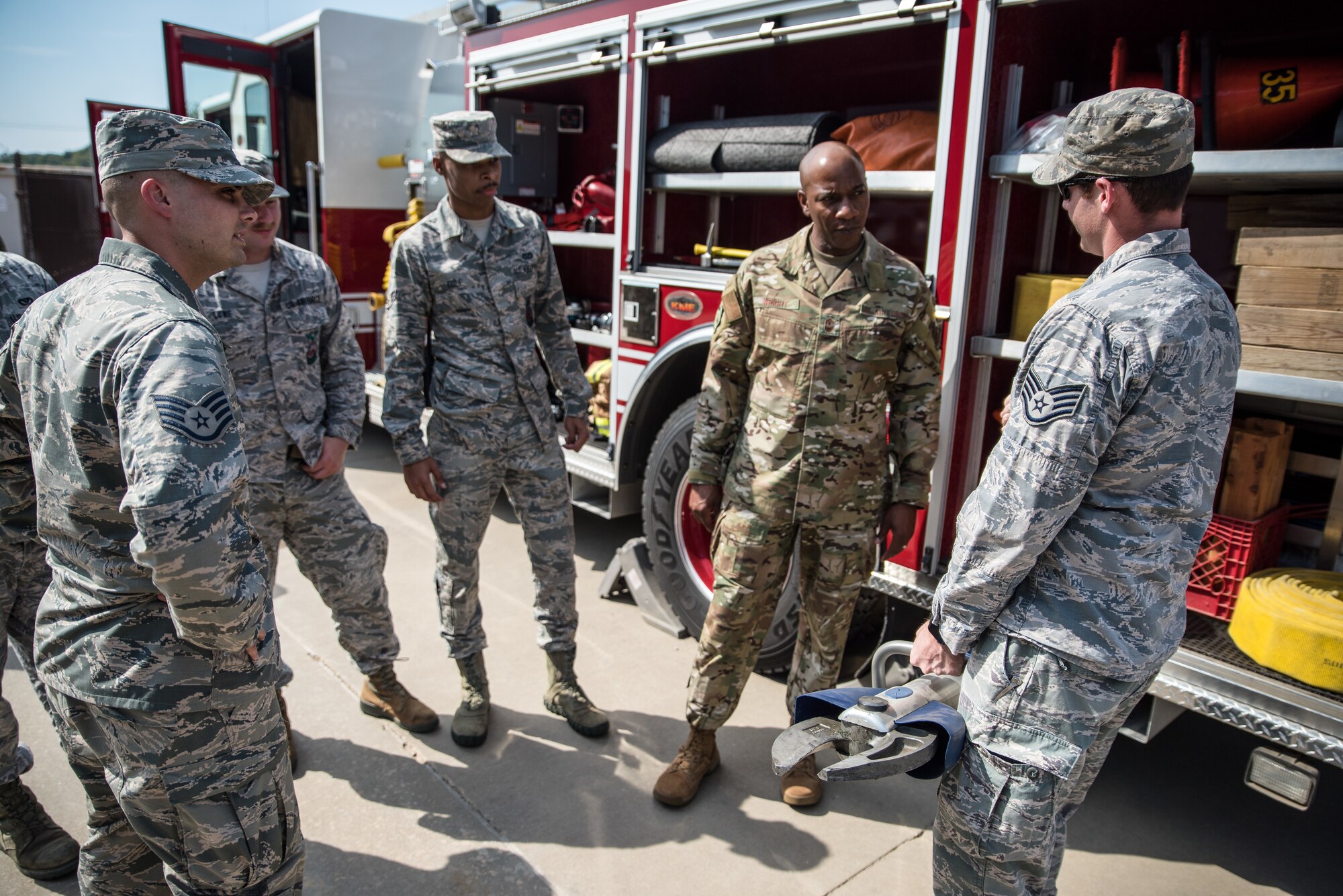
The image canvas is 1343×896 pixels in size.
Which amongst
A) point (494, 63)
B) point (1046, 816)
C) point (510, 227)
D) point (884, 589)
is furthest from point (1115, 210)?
point (494, 63)

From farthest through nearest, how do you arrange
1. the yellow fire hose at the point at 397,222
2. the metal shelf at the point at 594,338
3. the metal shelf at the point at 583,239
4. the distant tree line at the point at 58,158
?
1. the distant tree line at the point at 58,158
2. the yellow fire hose at the point at 397,222
3. the metal shelf at the point at 594,338
4. the metal shelf at the point at 583,239

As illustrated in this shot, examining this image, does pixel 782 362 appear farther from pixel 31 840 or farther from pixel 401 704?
pixel 31 840

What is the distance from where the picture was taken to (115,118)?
1487 mm

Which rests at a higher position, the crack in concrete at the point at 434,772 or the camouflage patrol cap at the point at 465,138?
the camouflage patrol cap at the point at 465,138

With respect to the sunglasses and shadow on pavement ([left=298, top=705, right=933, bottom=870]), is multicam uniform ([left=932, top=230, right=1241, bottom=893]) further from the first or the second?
shadow on pavement ([left=298, top=705, right=933, bottom=870])

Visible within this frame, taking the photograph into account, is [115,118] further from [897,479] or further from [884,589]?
[884,589]

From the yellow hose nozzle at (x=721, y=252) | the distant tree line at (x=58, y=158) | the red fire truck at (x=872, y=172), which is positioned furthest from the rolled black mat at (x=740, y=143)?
the distant tree line at (x=58, y=158)

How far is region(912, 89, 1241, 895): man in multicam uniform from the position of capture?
1.44 meters

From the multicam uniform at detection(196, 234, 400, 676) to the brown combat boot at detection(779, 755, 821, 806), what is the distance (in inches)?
52.7

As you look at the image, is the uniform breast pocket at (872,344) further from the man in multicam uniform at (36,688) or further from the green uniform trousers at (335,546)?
the man in multicam uniform at (36,688)

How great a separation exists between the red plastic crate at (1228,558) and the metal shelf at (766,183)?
1.30 meters

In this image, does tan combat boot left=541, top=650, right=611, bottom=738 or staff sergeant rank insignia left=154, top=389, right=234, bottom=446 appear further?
tan combat boot left=541, top=650, right=611, bottom=738

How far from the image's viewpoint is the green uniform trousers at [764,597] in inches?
98.3

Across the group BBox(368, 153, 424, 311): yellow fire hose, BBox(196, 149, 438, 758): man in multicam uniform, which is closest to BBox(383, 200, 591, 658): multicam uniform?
BBox(196, 149, 438, 758): man in multicam uniform
